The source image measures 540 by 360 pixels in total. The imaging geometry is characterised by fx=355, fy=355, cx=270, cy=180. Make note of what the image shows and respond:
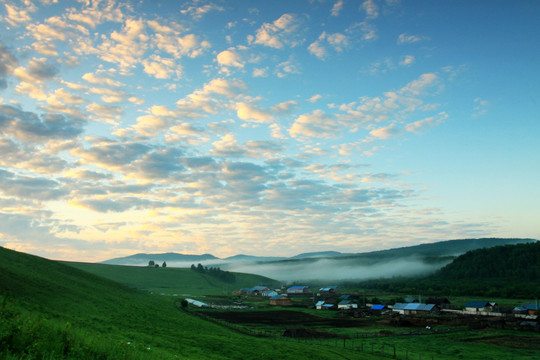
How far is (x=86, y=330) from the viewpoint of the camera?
29422mm

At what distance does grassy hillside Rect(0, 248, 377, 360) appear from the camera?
1358 cm

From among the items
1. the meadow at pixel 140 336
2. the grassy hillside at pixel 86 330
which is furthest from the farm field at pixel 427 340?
the grassy hillside at pixel 86 330

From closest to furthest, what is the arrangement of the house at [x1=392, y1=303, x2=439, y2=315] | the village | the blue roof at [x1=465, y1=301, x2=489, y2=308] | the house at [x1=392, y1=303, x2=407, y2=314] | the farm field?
1. the farm field
2. the village
3. the house at [x1=392, y1=303, x2=439, y2=315]
4. the blue roof at [x1=465, y1=301, x2=489, y2=308]
5. the house at [x1=392, y1=303, x2=407, y2=314]

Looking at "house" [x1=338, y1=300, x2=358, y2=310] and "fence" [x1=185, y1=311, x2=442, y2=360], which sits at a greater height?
"fence" [x1=185, y1=311, x2=442, y2=360]

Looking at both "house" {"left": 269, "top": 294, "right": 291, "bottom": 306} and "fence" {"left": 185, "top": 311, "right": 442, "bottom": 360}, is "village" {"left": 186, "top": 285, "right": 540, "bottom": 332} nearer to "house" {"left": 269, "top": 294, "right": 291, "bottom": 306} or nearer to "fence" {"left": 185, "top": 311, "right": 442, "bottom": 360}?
"house" {"left": 269, "top": 294, "right": 291, "bottom": 306}

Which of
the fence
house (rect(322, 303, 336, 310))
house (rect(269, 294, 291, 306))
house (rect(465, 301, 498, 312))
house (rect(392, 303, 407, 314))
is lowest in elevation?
house (rect(269, 294, 291, 306))

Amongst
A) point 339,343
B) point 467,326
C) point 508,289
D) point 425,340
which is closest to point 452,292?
point 508,289

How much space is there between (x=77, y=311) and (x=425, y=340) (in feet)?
194

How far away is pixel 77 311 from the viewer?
4381cm

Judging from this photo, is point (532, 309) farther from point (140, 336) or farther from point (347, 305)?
point (140, 336)

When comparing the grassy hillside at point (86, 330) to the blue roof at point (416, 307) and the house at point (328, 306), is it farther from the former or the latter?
the house at point (328, 306)

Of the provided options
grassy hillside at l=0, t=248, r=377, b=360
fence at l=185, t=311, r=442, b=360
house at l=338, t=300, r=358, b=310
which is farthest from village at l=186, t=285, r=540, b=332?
grassy hillside at l=0, t=248, r=377, b=360

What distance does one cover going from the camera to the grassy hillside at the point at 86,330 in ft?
44.5

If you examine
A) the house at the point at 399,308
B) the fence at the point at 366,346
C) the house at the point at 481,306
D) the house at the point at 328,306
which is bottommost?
the house at the point at 328,306
